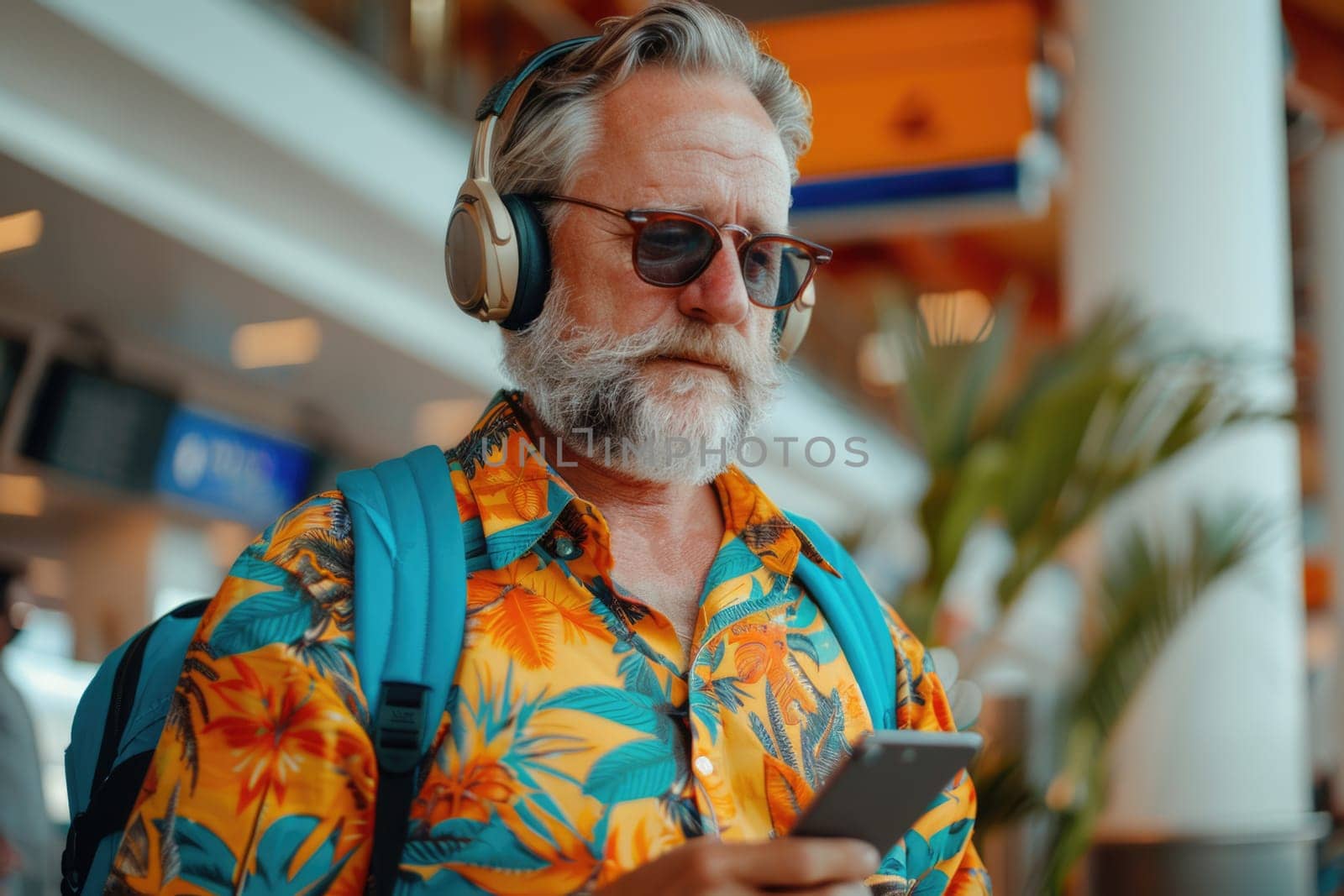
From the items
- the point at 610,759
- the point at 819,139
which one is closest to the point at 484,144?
the point at 610,759

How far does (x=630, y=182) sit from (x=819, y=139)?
170 inches

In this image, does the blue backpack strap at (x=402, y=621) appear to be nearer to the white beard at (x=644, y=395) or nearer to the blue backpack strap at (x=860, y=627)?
the white beard at (x=644, y=395)

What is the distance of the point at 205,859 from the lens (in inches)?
42.3

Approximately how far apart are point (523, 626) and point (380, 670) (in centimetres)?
15

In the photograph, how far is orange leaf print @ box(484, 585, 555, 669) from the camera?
123 cm

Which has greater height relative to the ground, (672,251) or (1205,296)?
(1205,296)

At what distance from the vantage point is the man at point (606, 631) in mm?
1095

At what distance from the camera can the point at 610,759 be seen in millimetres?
1208

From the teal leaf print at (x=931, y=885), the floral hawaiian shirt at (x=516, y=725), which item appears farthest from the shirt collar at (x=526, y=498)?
the teal leaf print at (x=931, y=885)

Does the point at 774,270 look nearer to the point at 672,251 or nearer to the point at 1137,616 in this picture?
the point at 672,251

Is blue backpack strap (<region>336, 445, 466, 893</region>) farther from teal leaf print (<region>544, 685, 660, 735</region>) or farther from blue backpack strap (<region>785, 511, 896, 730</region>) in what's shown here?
blue backpack strap (<region>785, 511, 896, 730</region>)

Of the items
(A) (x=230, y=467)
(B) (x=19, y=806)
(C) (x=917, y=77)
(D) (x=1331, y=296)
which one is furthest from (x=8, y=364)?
(D) (x=1331, y=296)

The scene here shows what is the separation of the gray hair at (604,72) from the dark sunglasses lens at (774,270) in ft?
0.61

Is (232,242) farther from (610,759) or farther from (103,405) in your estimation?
(610,759)
